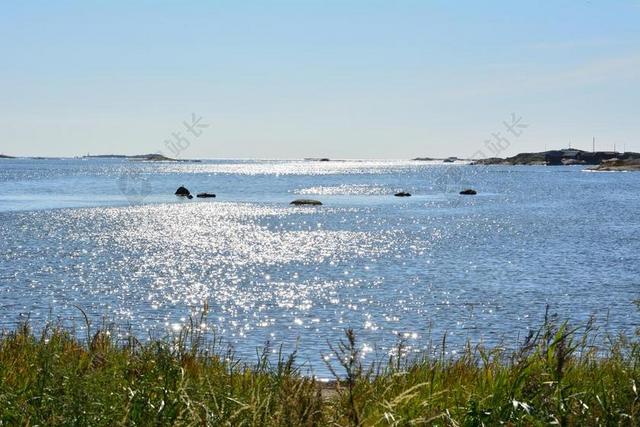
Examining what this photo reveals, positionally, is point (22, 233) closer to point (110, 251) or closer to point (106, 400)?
point (110, 251)

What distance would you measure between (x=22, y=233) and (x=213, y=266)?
83.9 ft

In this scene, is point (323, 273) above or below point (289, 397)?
below

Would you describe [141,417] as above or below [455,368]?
above

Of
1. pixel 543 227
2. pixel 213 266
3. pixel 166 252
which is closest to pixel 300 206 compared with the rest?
pixel 543 227

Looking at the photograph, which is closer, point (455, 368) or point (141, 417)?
point (141, 417)

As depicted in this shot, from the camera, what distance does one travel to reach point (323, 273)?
44.7m

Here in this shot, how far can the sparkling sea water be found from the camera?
93.9 feet

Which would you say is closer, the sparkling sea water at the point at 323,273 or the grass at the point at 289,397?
the grass at the point at 289,397

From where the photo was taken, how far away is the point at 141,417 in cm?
667

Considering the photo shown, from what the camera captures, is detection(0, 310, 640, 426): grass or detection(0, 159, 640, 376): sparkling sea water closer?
detection(0, 310, 640, 426): grass

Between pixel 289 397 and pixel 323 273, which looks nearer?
pixel 289 397

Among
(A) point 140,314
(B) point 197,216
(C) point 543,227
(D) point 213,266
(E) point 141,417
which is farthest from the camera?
(B) point 197,216

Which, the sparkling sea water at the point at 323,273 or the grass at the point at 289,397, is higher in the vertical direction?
the grass at the point at 289,397

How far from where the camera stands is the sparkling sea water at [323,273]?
28.6 m
